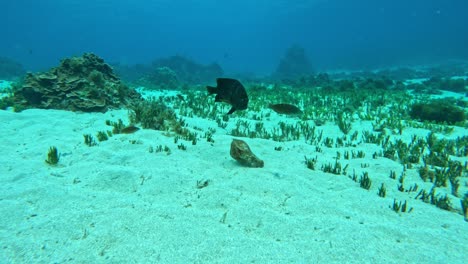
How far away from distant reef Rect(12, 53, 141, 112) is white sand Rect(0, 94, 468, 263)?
4.20 m

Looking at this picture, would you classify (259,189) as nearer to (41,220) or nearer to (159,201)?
(159,201)

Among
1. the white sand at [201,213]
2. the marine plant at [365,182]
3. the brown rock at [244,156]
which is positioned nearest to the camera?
the white sand at [201,213]

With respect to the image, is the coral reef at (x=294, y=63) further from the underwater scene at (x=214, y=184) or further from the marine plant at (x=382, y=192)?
the marine plant at (x=382, y=192)

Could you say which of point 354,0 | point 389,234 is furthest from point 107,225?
point 354,0

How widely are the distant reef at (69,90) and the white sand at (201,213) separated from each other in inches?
166

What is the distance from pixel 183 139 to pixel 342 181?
4530mm

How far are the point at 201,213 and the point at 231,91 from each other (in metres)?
2.11

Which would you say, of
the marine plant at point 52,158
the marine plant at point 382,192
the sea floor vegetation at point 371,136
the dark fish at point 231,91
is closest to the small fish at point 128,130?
the sea floor vegetation at point 371,136

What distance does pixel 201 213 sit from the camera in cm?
398

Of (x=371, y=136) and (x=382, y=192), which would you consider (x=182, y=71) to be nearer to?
(x=371, y=136)

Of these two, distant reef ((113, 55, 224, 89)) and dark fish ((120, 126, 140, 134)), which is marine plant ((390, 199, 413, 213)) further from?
distant reef ((113, 55, 224, 89))

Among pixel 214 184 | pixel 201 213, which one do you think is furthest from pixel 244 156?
pixel 201 213

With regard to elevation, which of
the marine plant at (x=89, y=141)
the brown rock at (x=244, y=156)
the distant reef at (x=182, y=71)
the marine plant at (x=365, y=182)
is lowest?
the marine plant at (x=365, y=182)

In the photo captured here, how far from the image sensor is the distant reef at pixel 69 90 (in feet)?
33.7
